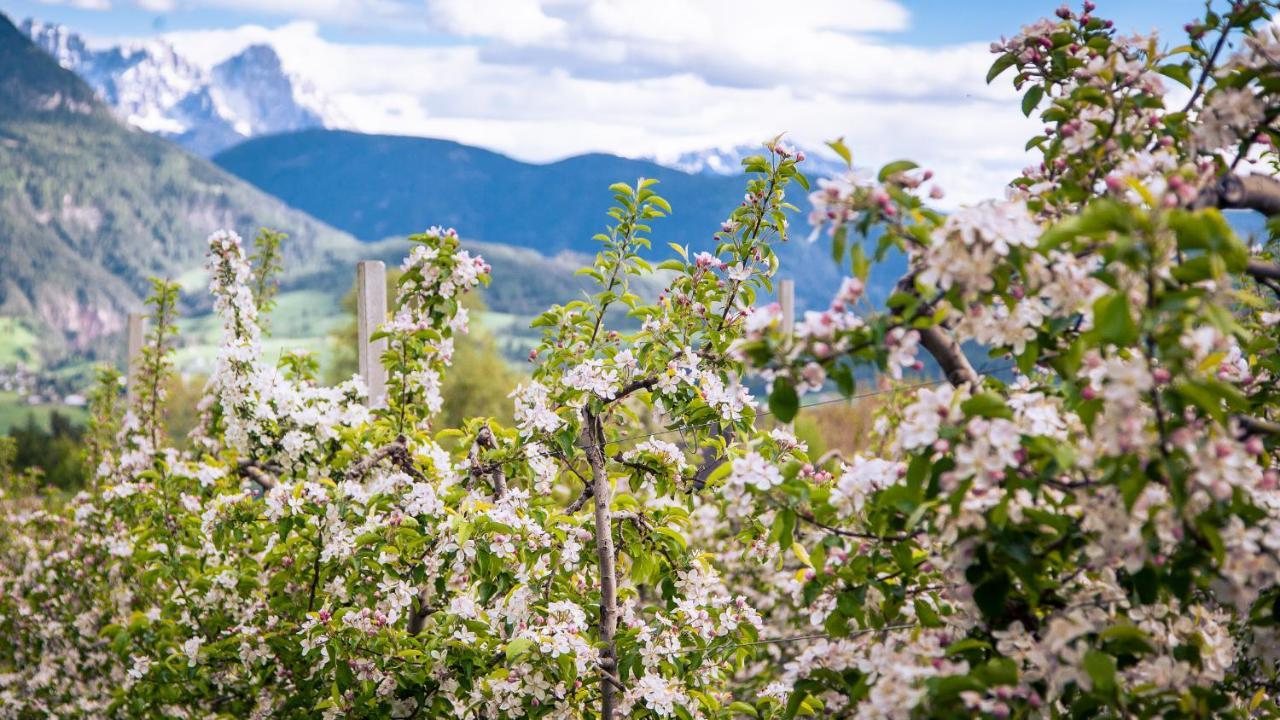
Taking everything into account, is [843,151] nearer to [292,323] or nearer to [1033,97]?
[1033,97]

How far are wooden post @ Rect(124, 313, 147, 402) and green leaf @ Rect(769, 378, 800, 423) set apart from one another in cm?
528

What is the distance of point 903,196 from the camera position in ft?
5.57

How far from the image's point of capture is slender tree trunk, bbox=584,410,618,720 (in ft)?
10.9

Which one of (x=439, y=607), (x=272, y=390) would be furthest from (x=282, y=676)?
(x=272, y=390)

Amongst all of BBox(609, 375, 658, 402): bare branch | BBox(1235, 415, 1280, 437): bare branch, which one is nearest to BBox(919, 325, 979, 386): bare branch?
BBox(1235, 415, 1280, 437): bare branch

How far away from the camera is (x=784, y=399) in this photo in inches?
68.9

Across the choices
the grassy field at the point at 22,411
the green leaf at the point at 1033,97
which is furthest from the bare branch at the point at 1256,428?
the grassy field at the point at 22,411

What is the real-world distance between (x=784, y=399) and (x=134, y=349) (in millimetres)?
5995

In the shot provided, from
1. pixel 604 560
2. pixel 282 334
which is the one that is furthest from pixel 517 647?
pixel 282 334

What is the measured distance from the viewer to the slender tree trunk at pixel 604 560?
3.31m

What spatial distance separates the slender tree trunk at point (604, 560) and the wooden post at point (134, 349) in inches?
150

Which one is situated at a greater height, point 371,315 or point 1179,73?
point 1179,73

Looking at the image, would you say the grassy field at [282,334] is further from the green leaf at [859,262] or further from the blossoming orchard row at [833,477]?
the green leaf at [859,262]

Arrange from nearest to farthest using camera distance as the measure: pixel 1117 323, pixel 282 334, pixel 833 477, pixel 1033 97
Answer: pixel 1117 323 → pixel 1033 97 → pixel 833 477 → pixel 282 334
